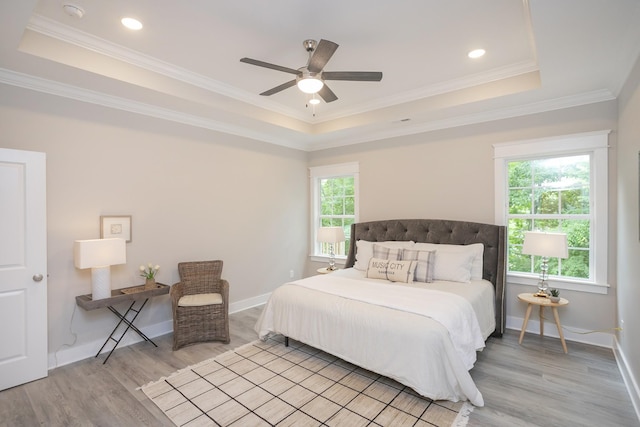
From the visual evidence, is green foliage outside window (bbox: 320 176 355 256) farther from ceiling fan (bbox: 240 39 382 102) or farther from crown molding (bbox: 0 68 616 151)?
ceiling fan (bbox: 240 39 382 102)

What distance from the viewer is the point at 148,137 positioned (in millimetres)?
3709

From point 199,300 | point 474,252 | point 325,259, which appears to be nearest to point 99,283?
point 199,300

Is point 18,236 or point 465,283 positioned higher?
point 18,236

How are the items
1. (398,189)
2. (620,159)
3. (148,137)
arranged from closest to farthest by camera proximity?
(620,159) < (148,137) < (398,189)

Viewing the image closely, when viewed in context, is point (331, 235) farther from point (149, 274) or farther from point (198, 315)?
point (149, 274)

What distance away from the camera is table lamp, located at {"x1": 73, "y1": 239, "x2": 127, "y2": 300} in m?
2.93

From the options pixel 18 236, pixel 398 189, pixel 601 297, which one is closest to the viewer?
pixel 18 236

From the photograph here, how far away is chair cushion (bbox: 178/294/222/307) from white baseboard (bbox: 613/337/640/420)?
3.65 metres

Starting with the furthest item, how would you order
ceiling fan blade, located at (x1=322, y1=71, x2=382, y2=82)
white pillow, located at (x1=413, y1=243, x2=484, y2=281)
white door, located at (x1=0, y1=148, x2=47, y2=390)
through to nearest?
white pillow, located at (x1=413, y1=243, x2=484, y2=281) → white door, located at (x1=0, y1=148, x2=47, y2=390) → ceiling fan blade, located at (x1=322, y1=71, x2=382, y2=82)

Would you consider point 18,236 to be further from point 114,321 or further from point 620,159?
point 620,159

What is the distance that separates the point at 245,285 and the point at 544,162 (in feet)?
14.1

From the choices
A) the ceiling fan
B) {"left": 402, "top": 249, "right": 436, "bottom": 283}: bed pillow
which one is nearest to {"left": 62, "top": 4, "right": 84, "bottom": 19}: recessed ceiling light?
the ceiling fan

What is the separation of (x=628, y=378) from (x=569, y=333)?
97cm

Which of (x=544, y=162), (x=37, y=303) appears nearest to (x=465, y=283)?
(x=544, y=162)
